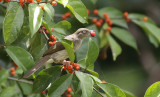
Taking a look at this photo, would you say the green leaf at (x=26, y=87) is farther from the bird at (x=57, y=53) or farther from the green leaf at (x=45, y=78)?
the green leaf at (x=45, y=78)

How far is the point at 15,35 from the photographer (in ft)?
8.10

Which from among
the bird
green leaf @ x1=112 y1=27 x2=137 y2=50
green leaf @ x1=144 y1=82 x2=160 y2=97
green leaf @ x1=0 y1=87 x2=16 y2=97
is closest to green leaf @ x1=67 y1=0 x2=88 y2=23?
the bird

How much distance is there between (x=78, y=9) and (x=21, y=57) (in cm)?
52

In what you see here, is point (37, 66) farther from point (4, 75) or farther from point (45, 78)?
point (4, 75)

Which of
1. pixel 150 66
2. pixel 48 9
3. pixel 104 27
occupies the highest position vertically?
pixel 48 9

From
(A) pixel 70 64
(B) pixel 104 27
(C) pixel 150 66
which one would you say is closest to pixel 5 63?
(B) pixel 104 27

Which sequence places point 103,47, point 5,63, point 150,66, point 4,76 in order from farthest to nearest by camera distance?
point 150,66 < point 103,47 < point 5,63 < point 4,76

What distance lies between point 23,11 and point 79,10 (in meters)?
0.39

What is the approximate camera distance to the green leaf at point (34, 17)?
2.18 m

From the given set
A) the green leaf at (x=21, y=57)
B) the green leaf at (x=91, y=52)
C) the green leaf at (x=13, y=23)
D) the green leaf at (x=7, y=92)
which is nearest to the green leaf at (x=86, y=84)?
the green leaf at (x=91, y=52)

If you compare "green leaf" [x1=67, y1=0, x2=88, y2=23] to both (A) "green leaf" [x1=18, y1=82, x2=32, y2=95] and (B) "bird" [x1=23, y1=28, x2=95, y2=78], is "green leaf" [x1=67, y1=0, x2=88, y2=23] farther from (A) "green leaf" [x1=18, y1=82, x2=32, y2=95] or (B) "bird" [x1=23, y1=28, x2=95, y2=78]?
(A) "green leaf" [x1=18, y1=82, x2=32, y2=95]

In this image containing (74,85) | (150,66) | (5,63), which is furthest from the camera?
(150,66)

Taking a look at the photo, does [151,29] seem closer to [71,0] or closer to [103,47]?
[103,47]

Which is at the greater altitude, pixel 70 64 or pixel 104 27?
pixel 70 64
